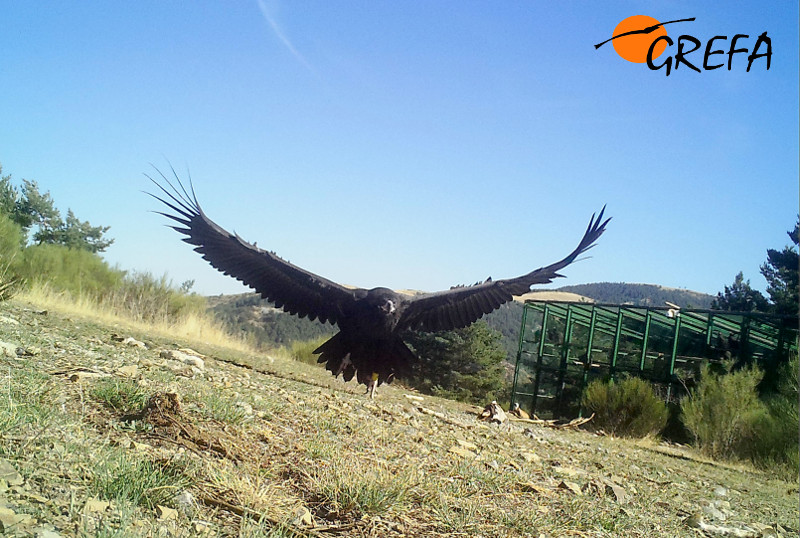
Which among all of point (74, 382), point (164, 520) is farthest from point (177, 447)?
point (74, 382)

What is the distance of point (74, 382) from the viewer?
3.46 m

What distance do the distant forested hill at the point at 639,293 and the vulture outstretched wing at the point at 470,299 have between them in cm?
4678

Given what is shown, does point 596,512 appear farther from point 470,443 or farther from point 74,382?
point 74,382

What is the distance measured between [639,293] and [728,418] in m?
52.9

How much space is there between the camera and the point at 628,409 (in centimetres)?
1334

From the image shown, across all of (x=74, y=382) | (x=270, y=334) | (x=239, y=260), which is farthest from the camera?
(x=270, y=334)

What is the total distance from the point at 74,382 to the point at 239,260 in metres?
4.32

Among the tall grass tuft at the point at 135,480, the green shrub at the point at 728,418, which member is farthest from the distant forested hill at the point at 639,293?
the tall grass tuft at the point at 135,480

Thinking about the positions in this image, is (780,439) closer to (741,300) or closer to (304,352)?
(304,352)

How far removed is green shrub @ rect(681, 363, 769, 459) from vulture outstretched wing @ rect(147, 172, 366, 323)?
7.66 m

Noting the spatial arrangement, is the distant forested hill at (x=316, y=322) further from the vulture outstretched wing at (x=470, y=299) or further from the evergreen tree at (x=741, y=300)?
the vulture outstretched wing at (x=470, y=299)

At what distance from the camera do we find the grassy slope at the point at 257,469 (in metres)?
2.29

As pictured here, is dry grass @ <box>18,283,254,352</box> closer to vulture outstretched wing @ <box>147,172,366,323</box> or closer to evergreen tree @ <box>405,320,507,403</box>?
vulture outstretched wing @ <box>147,172,366,323</box>

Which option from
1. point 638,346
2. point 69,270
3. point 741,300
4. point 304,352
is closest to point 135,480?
point 304,352
